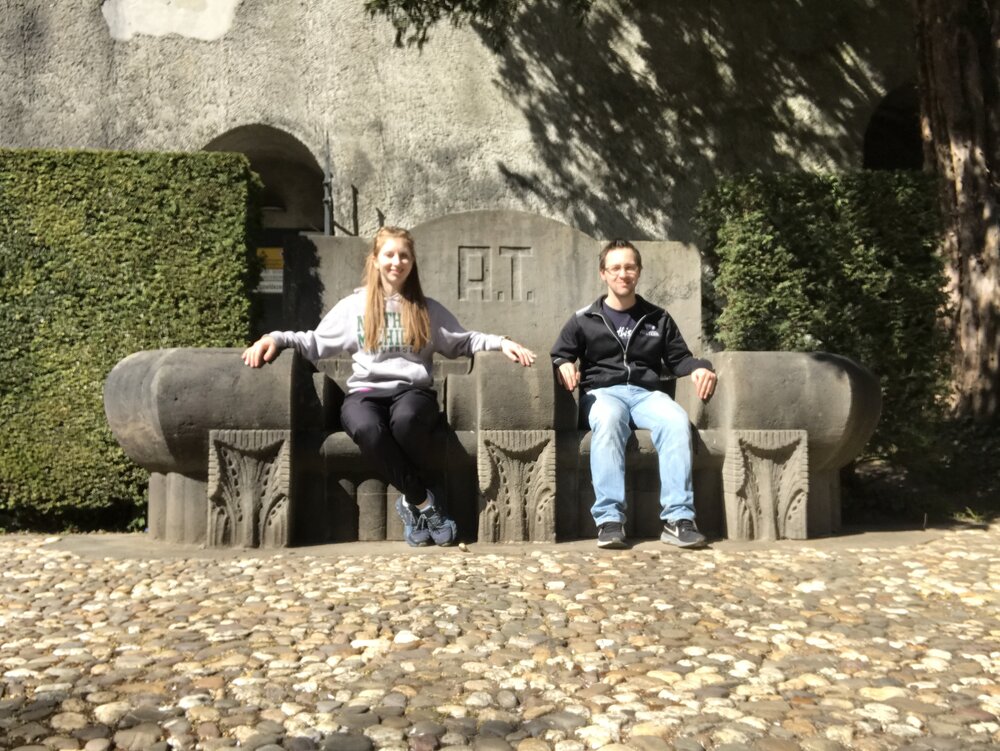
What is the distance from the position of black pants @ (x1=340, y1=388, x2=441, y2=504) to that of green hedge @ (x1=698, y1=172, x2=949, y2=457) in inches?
93.1

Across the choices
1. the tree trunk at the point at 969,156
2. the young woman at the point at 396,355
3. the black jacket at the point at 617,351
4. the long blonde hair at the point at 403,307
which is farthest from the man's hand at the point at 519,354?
the tree trunk at the point at 969,156

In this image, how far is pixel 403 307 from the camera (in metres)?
4.56

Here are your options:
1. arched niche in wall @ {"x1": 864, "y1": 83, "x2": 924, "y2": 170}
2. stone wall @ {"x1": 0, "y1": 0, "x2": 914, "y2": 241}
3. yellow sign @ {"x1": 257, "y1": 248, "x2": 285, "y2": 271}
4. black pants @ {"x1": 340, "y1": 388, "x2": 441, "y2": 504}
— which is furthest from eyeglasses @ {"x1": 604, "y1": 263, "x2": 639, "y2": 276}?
arched niche in wall @ {"x1": 864, "y1": 83, "x2": 924, "y2": 170}

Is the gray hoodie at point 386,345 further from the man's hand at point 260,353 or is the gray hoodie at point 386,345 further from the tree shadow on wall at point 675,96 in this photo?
the tree shadow on wall at point 675,96

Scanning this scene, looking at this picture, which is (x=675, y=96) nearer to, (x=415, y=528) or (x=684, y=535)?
(x=684, y=535)

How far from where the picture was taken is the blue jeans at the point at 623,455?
4.30m

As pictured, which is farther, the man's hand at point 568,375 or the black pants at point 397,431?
the man's hand at point 568,375

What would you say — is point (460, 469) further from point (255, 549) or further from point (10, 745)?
point (10, 745)

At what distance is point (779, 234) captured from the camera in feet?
19.1

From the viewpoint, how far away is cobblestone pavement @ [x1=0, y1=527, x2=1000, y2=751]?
6.95 feet

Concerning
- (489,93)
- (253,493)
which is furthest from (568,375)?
(489,93)

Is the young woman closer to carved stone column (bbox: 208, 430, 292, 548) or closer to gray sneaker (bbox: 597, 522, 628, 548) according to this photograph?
carved stone column (bbox: 208, 430, 292, 548)

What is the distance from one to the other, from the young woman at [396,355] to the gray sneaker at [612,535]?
671mm

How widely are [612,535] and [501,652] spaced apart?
1.59 m
